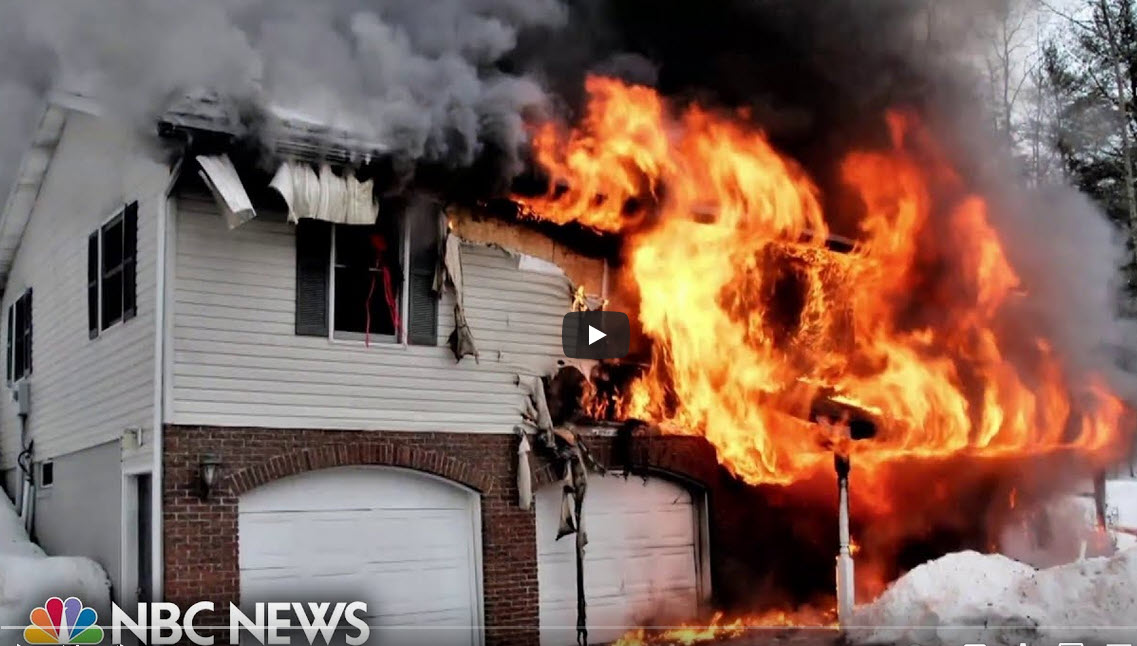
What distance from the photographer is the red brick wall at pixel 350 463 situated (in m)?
9.47

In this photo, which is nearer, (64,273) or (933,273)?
(64,273)

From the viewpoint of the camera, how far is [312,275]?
10.4 m

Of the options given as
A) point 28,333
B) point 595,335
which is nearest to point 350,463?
point 595,335

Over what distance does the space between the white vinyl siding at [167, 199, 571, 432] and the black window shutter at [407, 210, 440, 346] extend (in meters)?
0.10

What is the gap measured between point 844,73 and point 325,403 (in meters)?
7.51

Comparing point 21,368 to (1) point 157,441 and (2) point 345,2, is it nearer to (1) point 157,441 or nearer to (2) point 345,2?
(1) point 157,441

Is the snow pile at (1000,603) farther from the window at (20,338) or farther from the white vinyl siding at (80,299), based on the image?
the window at (20,338)

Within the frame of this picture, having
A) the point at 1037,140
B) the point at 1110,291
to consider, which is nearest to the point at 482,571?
the point at 1110,291

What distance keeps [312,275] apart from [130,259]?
5.52 feet

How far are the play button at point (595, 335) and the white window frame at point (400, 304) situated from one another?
1882 mm

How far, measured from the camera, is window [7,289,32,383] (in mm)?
13711

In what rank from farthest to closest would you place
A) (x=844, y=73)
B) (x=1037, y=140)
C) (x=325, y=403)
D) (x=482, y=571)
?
(x=1037, y=140), (x=844, y=73), (x=482, y=571), (x=325, y=403)

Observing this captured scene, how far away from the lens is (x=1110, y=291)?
16.1 meters

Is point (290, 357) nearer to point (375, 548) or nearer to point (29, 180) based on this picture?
point (375, 548)
